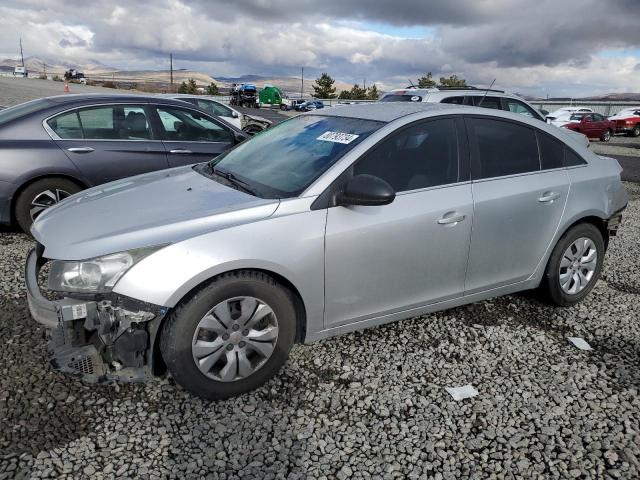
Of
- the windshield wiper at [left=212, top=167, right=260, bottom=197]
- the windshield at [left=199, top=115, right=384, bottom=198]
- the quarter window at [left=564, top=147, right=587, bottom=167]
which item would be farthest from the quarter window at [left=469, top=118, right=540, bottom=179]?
the windshield wiper at [left=212, top=167, right=260, bottom=197]

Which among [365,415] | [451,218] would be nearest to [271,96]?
[451,218]

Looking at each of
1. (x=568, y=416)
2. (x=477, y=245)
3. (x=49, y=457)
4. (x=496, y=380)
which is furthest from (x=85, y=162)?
(x=568, y=416)

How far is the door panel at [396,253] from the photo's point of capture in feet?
9.68

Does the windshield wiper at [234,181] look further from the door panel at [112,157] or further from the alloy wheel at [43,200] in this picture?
the alloy wheel at [43,200]

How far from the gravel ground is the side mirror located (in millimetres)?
1078

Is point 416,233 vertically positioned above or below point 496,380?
above

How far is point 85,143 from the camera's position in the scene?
5.56 meters

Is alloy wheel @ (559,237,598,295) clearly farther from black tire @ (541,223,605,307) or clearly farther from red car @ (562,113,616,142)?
red car @ (562,113,616,142)

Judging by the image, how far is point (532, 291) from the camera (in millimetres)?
4316

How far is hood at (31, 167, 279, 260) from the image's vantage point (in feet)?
8.56

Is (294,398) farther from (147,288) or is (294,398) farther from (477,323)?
(477,323)

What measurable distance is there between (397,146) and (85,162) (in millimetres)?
3767

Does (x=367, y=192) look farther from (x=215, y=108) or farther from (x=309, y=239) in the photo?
(x=215, y=108)

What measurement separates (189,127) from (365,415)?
4.53 meters
